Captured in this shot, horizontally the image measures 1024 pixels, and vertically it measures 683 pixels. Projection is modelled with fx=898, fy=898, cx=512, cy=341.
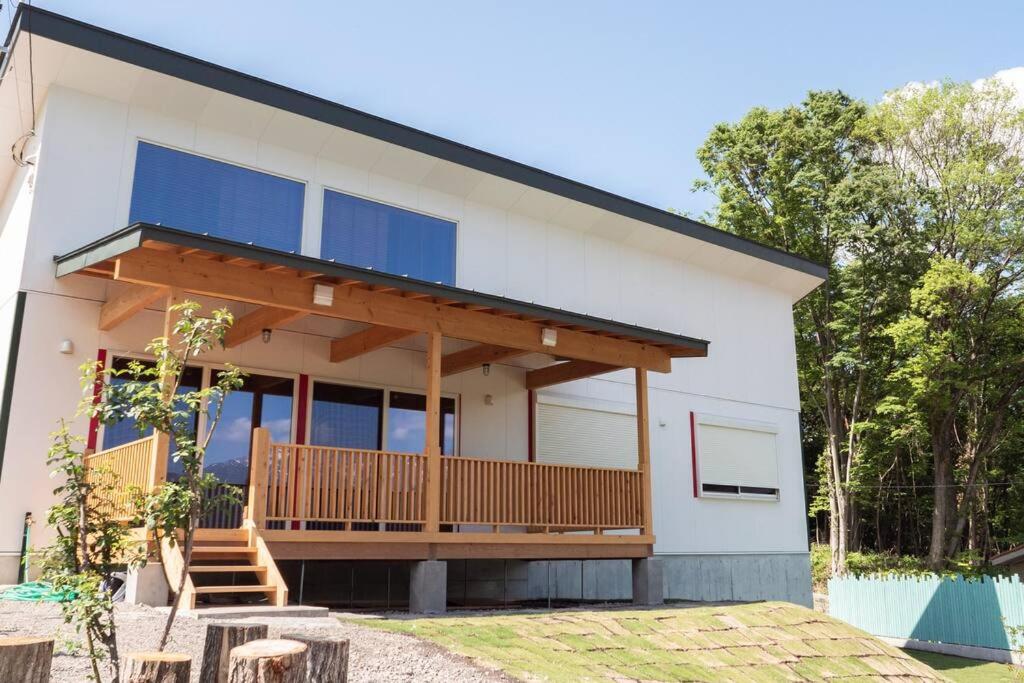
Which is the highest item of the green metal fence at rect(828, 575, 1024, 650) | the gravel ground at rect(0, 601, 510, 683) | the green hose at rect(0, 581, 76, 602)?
the green hose at rect(0, 581, 76, 602)

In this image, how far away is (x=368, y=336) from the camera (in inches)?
470

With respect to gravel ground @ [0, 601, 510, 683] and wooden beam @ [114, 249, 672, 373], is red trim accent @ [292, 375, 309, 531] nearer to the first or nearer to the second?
wooden beam @ [114, 249, 672, 373]

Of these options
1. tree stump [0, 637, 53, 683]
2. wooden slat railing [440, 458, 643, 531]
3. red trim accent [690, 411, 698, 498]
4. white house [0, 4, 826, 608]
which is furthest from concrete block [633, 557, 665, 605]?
tree stump [0, 637, 53, 683]

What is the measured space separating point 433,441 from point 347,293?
2.08 metres

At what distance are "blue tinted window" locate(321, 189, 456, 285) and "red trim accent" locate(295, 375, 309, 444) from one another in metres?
1.84

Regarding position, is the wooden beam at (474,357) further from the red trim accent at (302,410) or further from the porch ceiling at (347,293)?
the red trim accent at (302,410)

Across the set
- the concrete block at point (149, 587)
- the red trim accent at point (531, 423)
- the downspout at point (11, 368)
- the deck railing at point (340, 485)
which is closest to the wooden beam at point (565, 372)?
the red trim accent at point (531, 423)

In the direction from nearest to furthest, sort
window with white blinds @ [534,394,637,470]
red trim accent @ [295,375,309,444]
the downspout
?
the downspout
red trim accent @ [295,375,309,444]
window with white blinds @ [534,394,637,470]

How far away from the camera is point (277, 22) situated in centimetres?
1226

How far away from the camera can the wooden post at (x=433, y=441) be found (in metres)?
10.8

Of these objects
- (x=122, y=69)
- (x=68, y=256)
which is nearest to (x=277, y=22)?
Answer: (x=122, y=69)

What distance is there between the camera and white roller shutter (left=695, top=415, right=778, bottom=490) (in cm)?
1709

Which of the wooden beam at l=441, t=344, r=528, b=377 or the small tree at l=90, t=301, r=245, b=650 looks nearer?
the small tree at l=90, t=301, r=245, b=650

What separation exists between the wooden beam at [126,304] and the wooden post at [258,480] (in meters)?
1.77
